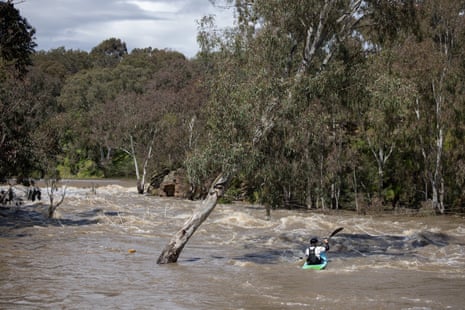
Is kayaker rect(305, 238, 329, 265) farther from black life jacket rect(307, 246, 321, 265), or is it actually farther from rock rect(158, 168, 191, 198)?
rock rect(158, 168, 191, 198)

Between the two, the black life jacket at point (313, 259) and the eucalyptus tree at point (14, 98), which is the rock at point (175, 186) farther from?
the black life jacket at point (313, 259)

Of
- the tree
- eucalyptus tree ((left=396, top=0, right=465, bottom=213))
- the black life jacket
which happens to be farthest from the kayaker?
eucalyptus tree ((left=396, top=0, right=465, bottom=213))

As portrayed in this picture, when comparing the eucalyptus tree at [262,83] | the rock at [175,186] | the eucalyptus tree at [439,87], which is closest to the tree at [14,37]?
the eucalyptus tree at [262,83]

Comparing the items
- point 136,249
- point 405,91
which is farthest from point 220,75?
point 136,249

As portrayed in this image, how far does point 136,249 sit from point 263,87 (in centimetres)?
676

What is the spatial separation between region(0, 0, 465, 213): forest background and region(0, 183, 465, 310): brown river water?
7.10ft

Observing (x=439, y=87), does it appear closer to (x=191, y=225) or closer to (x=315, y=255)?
(x=315, y=255)

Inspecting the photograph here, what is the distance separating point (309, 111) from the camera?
16.1 meters

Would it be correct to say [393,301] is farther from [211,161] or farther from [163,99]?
[163,99]

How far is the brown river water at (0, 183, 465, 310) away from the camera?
38.0 feet

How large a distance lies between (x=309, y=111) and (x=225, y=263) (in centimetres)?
471

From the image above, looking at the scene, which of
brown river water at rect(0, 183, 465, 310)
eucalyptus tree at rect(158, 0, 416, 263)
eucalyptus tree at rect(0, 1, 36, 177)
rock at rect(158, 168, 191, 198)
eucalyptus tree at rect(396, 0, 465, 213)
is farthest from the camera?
rock at rect(158, 168, 191, 198)

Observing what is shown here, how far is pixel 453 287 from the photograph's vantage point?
43.8 ft

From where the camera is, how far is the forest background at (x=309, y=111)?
52.0 ft
